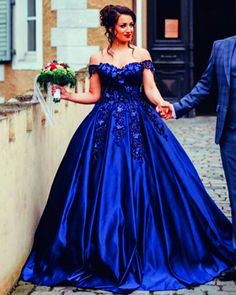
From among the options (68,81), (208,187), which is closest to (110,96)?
(68,81)

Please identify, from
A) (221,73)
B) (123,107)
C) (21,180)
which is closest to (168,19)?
(123,107)

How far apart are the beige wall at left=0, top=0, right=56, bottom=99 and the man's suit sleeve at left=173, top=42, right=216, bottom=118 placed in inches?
332

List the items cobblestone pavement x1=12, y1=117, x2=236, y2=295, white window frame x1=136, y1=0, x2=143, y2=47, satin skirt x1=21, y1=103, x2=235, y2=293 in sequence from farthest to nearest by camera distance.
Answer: white window frame x1=136, y1=0, x2=143, y2=47 → satin skirt x1=21, y1=103, x2=235, y2=293 → cobblestone pavement x1=12, y1=117, x2=236, y2=295

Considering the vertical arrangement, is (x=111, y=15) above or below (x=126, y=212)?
above

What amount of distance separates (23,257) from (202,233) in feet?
3.85

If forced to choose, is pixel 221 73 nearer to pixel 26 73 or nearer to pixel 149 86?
pixel 149 86

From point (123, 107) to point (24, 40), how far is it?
8712mm

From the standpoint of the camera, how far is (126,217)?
5.23m

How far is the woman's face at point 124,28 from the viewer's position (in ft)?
18.2

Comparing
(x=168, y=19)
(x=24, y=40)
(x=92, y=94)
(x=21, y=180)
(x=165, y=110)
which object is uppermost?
(x=168, y=19)

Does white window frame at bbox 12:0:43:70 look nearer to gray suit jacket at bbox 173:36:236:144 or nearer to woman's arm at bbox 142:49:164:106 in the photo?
woman's arm at bbox 142:49:164:106

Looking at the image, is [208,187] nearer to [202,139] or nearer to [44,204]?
[44,204]

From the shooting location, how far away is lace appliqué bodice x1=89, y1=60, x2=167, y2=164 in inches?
217

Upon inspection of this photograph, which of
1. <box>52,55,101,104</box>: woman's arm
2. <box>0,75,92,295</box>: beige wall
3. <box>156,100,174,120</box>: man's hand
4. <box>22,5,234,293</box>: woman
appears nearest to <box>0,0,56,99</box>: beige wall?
<box>0,75,92,295</box>: beige wall
